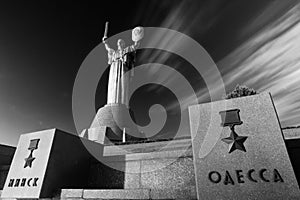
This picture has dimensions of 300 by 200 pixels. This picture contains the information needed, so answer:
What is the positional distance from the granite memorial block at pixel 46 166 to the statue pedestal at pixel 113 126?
305cm

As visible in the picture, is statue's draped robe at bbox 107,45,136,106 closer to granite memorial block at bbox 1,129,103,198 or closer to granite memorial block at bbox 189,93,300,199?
granite memorial block at bbox 1,129,103,198

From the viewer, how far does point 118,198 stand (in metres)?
3.58

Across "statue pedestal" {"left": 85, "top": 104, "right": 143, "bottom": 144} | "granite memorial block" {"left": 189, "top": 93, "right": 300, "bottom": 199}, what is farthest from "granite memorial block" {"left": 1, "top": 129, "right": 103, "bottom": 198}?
"granite memorial block" {"left": 189, "top": 93, "right": 300, "bottom": 199}

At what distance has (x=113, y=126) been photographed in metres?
9.35

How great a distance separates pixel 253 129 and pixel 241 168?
2.71 ft

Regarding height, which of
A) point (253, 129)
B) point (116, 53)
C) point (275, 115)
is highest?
point (116, 53)

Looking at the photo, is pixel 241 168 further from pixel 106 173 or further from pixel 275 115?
pixel 106 173

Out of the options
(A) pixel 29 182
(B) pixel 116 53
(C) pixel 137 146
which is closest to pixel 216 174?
(C) pixel 137 146

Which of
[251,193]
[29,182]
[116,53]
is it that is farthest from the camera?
[116,53]

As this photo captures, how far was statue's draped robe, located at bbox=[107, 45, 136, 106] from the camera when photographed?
37.9ft

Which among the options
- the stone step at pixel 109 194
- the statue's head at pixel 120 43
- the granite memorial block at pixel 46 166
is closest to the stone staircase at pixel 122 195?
the stone step at pixel 109 194

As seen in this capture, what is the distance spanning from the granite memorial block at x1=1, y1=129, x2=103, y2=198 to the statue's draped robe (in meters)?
5.94

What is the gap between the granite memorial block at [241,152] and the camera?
313 cm

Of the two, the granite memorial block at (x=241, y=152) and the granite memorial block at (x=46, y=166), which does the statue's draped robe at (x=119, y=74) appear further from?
the granite memorial block at (x=241, y=152)
